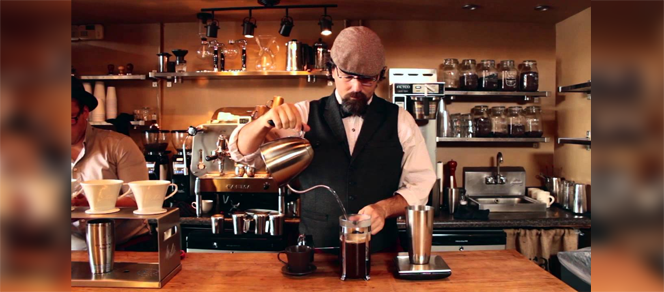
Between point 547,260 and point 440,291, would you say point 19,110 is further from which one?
point 547,260

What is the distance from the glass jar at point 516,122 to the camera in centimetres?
386

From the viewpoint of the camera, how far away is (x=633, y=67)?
177 mm

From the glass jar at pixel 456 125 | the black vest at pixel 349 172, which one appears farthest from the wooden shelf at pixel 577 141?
the black vest at pixel 349 172

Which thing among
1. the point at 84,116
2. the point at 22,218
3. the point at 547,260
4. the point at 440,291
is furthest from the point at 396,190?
the point at 22,218

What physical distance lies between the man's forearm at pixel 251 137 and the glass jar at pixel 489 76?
2.58m

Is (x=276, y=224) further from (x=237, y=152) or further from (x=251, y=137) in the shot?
(x=251, y=137)

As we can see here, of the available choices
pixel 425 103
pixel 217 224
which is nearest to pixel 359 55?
pixel 217 224

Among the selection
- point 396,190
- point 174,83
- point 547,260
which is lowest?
point 547,260

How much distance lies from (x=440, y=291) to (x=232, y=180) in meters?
2.37

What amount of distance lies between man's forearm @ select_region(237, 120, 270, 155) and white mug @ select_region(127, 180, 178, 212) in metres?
0.41

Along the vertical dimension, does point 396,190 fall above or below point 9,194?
below

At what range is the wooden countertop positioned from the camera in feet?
4.67

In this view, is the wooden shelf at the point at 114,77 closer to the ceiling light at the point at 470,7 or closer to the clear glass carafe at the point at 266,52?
the clear glass carafe at the point at 266,52

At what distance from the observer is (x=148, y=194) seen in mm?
1508
